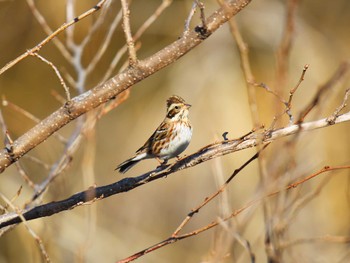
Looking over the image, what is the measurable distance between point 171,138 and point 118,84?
187cm

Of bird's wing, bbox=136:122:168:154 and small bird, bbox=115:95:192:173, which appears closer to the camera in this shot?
small bird, bbox=115:95:192:173

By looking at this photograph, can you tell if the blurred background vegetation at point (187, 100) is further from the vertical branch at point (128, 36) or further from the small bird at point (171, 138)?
the vertical branch at point (128, 36)

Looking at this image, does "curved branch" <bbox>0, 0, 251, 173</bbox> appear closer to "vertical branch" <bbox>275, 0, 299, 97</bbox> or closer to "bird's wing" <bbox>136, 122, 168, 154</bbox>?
"vertical branch" <bbox>275, 0, 299, 97</bbox>

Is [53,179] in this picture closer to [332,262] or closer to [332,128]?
[332,262]

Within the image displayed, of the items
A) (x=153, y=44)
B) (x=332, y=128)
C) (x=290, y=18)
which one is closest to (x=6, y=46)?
(x=153, y=44)

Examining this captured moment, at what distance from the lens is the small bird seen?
4.59 m

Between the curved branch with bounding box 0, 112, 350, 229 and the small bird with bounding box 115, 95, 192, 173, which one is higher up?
the small bird with bounding box 115, 95, 192, 173

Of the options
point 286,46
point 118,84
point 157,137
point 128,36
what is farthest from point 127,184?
point 157,137

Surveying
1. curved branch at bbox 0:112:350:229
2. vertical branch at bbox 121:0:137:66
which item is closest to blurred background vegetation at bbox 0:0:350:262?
curved branch at bbox 0:112:350:229

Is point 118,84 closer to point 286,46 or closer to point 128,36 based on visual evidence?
point 128,36

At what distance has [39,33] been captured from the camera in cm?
919

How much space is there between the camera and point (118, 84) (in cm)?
283

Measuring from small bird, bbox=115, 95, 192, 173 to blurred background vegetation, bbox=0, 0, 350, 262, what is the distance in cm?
339

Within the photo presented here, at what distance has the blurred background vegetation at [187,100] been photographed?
8.48 m
